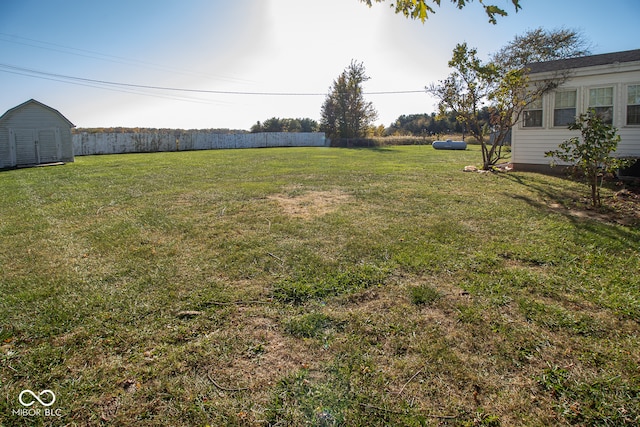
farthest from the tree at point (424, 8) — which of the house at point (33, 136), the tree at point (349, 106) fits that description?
the tree at point (349, 106)

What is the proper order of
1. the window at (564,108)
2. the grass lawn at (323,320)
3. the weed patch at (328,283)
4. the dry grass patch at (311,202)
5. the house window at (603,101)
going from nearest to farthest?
the grass lawn at (323,320), the weed patch at (328,283), the dry grass patch at (311,202), the house window at (603,101), the window at (564,108)

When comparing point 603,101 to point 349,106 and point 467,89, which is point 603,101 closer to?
point 467,89

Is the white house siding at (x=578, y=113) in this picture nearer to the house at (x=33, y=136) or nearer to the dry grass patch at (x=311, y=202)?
the dry grass patch at (x=311, y=202)

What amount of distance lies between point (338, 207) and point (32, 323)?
15.6ft

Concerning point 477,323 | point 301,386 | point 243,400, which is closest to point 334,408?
point 301,386

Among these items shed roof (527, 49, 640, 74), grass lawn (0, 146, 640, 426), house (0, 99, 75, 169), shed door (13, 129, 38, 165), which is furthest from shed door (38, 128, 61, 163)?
shed roof (527, 49, 640, 74)

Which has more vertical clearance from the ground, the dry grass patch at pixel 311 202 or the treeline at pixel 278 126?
the treeline at pixel 278 126

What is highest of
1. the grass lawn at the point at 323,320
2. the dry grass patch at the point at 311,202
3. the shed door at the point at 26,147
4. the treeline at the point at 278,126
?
the treeline at the point at 278,126

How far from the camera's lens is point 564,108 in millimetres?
11469

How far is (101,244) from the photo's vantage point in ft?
15.1

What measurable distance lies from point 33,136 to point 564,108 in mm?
23933

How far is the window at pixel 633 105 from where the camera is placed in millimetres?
10164

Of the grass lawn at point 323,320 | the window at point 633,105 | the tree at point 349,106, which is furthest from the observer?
the tree at point 349,106

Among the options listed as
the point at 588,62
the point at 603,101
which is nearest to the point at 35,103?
the point at 588,62
